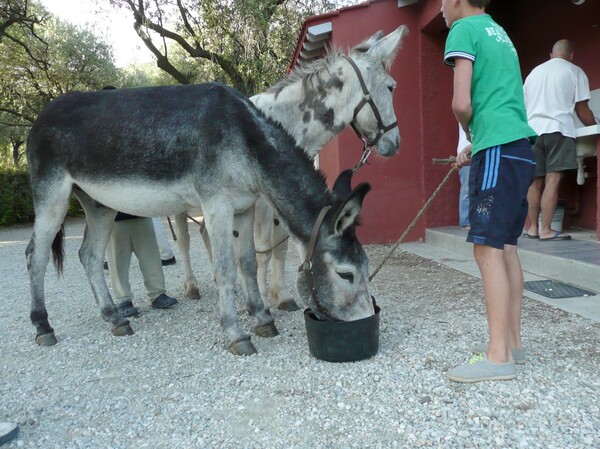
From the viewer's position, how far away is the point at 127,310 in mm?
4684

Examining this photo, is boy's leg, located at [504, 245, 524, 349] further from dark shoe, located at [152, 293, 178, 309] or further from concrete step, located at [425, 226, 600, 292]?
dark shoe, located at [152, 293, 178, 309]

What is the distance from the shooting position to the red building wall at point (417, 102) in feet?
24.2

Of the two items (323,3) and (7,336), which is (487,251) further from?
(323,3)

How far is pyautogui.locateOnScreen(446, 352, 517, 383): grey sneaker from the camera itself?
8.68 feet

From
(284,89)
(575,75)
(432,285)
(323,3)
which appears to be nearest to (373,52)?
(284,89)

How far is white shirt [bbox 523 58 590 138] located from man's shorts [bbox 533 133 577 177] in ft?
0.24

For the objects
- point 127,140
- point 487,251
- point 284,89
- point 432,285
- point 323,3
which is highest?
point 323,3

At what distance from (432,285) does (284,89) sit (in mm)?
2598

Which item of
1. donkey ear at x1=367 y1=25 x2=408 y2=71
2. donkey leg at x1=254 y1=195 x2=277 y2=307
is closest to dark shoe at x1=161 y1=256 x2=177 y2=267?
donkey leg at x1=254 y1=195 x2=277 y2=307

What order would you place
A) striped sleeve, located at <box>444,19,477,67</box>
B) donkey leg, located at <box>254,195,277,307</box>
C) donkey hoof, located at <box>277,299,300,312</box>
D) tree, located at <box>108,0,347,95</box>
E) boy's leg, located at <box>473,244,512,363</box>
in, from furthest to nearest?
1. tree, located at <box>108,0,347,95</box>
2. donkey hoof, located at <box>277,299,300,312</box>
3. donkey leg, located at <box>254,195,277,307</box>
4. boy's leg, located at <box>473,244,512,363</box>
5. striped sleeve, located at <box>444,19,477,67</box>

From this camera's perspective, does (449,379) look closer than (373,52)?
Yes

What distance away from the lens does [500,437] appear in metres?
2.13

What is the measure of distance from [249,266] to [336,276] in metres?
1.08

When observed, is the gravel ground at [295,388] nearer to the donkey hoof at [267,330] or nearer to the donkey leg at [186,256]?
the donkey hoof at [267,330]
